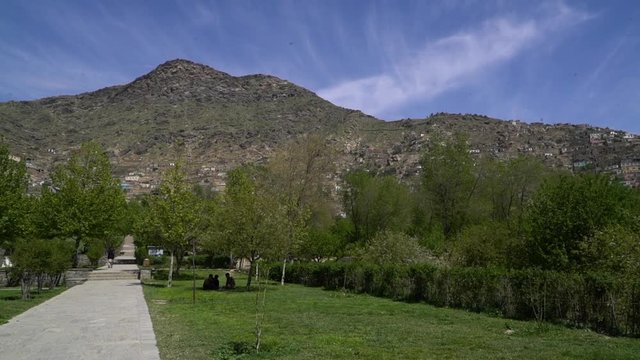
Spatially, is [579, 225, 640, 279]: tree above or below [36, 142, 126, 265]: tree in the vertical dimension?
below

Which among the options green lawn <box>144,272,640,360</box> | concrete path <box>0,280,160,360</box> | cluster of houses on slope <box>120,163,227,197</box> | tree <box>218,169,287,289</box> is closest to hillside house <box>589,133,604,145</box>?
cluster of houses on slope <box>120,163,227,197</box>

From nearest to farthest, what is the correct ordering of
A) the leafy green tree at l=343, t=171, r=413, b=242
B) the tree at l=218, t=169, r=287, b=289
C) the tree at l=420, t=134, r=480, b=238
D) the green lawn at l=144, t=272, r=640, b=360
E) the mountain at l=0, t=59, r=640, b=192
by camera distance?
the green lawn at l=144, t=272, r=640, b=360
the tree at l=218, t=169, r=287, b=289
the tree at l=420, t=134, r=480, b=238
the leafy green tree at l=343, t=171, r=413, b=242
the mountain at l=0, t=59, r=640, b=192

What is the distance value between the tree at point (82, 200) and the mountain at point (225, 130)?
66.3 m

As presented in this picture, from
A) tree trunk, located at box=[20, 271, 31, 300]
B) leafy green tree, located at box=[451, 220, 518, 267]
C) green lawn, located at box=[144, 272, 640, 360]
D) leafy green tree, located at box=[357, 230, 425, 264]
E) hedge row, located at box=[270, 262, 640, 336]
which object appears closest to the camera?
green lawn, located at box=[144, 272, 640, 360]

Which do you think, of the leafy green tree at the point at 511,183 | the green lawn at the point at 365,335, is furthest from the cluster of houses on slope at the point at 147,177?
the green lawn at the point at 365,335

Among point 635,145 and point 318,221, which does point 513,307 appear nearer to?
point 318,221

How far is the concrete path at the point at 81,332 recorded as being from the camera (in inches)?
389

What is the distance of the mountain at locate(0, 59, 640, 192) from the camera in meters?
112

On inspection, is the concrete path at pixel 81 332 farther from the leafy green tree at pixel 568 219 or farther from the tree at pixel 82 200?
the tree at pixel 82 200

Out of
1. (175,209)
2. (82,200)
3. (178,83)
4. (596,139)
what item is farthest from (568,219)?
(178,83)

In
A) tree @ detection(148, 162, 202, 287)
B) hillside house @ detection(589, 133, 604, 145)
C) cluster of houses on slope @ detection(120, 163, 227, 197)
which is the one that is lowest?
tree @ detection(148, 162, 202, 287)

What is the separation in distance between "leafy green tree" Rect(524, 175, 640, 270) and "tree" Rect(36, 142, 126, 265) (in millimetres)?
28057

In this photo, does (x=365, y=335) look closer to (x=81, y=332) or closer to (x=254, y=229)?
(x=81, y=332)

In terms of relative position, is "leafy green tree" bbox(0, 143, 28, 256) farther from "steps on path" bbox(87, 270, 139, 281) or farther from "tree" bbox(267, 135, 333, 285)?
"tree" bbox(267, 135, 333, 285)
